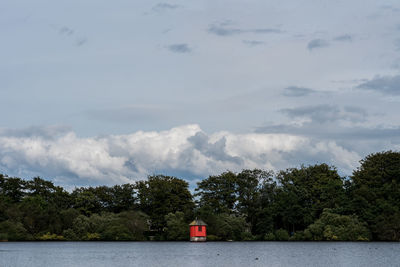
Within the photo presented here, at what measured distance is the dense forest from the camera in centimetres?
8362

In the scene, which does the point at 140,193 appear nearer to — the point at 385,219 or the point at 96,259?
the point at 385,219

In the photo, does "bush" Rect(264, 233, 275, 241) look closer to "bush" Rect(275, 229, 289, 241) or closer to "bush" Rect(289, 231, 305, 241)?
"bush" Rect(275, 229, 289, 241)

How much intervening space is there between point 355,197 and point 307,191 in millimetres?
10708

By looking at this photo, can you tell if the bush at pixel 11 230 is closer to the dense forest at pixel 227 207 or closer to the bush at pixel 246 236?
the dense forest at pixel 227 207

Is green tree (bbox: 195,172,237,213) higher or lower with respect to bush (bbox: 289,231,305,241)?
higher

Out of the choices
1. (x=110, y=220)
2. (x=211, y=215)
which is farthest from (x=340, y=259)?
(x=110, y=220)

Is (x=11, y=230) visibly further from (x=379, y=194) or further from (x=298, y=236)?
(x=379, y=194)

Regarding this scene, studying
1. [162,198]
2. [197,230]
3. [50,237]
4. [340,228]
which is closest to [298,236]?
[340,228]

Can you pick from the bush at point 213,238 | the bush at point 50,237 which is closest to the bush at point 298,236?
the bush at point 213,238

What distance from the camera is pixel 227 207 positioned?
9631 centimetres

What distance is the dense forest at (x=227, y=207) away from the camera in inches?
3292

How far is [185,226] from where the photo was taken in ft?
301

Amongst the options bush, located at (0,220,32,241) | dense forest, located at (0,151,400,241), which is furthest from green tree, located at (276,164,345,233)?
bush, located at (0,220,32,241)

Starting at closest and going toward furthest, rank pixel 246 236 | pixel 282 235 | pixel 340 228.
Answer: pixel 340 228 → pixel 282 235 → pixel 246 236
